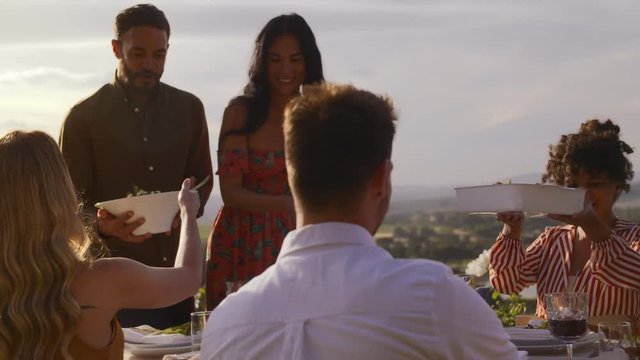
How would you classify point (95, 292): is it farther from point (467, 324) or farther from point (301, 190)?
point (467, 324)

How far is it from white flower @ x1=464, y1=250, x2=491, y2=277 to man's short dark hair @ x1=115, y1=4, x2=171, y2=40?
5.73 feet

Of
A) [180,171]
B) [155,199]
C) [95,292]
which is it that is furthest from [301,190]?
[180,171]

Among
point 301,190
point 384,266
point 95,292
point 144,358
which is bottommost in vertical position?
point 144,358

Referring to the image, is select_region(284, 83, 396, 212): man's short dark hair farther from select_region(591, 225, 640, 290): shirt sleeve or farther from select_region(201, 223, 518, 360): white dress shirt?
select_region(591, 225, 640, 290): shirt sleeve

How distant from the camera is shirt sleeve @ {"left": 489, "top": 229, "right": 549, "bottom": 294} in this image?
13.3 feet

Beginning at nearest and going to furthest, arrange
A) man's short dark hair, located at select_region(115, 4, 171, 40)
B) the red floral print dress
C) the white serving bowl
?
1. the white serving bowl
2. the red floral print dress
3. man's short dark hair, located at select_region(115, 4, 171, 40)

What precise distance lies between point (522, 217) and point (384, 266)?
Result: 6.73ft

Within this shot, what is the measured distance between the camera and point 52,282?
2.58 meters

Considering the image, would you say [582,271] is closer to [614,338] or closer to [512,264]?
[512,264]

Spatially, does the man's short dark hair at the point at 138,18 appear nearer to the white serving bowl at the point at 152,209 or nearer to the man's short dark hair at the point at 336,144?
the white serving bowl at the point at 152,209

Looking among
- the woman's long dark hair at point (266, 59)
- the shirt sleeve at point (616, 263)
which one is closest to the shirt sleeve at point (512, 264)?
the shirt sleeve at point (616, 263)

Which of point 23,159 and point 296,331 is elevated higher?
point 23,159

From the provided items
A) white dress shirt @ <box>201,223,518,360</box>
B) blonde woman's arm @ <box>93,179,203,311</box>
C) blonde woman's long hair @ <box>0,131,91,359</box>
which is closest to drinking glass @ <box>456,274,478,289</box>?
blonde woman's arm @ <box>93,179,203,311</box>

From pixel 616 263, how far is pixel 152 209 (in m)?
1.77
